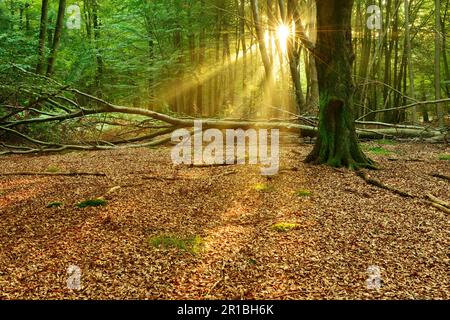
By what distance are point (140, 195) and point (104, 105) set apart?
14.6ft

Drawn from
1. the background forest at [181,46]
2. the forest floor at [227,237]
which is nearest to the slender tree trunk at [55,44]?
the background forest at [181,46]

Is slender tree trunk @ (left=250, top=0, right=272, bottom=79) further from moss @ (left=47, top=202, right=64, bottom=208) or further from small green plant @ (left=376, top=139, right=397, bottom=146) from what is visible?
moss @ (left=47, top=202, right=64, bottom=208)

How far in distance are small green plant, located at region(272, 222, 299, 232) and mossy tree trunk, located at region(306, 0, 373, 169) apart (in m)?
3.96

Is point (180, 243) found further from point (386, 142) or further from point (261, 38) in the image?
point (261, 38)

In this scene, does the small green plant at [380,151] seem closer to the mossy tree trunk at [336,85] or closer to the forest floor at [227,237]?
the mossy tree trunk at [336,85]

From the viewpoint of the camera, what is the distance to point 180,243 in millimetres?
4410

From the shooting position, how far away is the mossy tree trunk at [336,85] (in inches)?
329

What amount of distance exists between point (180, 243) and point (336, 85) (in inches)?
226

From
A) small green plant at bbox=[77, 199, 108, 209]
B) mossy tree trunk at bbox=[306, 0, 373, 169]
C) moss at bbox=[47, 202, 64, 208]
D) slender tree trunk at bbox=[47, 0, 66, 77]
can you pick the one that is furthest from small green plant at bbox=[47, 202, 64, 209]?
slender tree trunk at bbox=[47, 0, 66, 77]

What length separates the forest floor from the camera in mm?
3441

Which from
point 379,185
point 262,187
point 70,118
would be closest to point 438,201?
point 379,185

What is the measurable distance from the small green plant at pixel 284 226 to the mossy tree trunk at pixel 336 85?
3.96 m

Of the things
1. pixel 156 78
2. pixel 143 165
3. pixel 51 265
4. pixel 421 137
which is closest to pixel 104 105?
pixel 143 165
